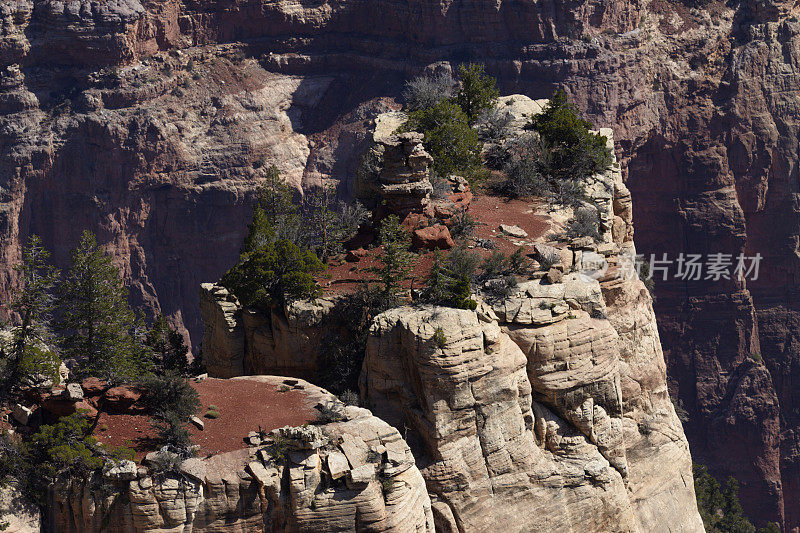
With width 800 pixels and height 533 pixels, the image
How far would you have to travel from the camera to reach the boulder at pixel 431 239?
53.8 metres

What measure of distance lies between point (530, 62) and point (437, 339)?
338ft

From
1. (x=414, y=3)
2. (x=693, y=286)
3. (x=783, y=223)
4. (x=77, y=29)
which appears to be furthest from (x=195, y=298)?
(x=783, y=223)

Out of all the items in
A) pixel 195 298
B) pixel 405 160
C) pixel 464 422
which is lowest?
pixel 195 298

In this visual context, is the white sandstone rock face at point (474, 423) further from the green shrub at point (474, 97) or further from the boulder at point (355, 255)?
the green shrub at point (474, 97)

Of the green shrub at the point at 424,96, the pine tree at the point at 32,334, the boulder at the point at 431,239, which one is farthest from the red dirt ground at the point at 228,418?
the green shrub at the point at 424,96

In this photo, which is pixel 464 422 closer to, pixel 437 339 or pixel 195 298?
pixel 437 339

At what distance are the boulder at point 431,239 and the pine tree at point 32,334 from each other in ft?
50.5

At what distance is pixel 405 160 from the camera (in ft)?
180

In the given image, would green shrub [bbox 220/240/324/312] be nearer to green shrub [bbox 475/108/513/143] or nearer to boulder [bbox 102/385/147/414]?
boulder [bbox 102/385/147/414]

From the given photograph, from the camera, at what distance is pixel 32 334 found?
4569 cm

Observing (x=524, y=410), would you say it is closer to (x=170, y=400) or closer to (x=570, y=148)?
(x=170, y=400)

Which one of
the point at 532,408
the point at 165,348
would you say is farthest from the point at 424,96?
the point at 532,408

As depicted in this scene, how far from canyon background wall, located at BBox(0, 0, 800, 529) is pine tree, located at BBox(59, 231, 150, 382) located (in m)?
87.1

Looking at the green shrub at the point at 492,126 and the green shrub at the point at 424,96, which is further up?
the green shrub at the point at 424,96
